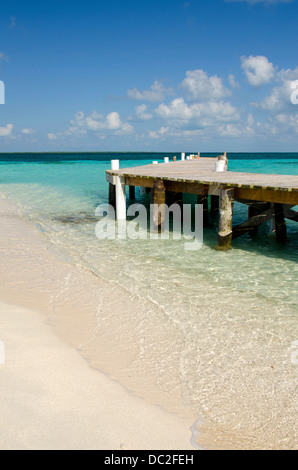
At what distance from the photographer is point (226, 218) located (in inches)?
360

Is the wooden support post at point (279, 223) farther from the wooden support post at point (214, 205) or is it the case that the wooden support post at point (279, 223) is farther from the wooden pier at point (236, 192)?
the wooden support post at point (214, 205)

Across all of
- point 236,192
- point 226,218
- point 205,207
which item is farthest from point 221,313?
point 205,207

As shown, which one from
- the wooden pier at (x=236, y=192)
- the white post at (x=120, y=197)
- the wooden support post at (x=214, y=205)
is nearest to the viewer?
the wooden pier at (x=236, y=192)

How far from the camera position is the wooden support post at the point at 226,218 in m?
8.95

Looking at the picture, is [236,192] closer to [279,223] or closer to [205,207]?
[279,223]

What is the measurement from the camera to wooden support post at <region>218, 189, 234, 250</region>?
8.95 meters

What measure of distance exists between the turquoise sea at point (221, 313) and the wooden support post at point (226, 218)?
0.28m

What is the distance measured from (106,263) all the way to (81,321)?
121 inches

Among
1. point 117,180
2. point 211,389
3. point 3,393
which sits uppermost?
point 117,180

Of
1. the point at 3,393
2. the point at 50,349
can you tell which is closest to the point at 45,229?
the point at 50,349

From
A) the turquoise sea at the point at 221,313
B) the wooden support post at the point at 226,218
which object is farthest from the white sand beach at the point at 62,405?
the wooden support post at the point at 226,218

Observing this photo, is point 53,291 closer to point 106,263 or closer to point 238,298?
point 106,263
